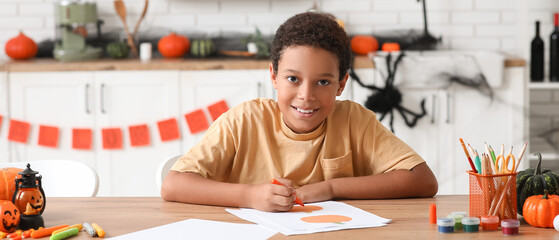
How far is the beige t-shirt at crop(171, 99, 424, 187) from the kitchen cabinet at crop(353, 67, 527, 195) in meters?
1.93

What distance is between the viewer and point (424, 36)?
4535 millimetres

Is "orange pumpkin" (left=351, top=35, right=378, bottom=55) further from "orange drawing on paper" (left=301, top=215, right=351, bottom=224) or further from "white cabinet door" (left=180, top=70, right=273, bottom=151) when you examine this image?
"orange drawing on paper" (left=301, top=215, right=351, bottom=224)

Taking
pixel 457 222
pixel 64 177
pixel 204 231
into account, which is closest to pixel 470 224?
pixel 457 222

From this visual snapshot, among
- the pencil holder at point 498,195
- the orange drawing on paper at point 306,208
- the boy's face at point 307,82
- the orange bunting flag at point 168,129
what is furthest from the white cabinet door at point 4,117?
the pencil holder at point 498,195

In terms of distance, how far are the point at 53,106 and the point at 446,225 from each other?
119 inches

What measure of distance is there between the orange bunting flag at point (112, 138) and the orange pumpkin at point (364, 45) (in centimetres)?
A: 145

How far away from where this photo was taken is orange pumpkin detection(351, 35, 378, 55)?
14.4 ft

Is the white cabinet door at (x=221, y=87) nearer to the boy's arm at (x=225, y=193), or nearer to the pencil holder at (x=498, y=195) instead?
the boy's arm at (x=225, y=193)

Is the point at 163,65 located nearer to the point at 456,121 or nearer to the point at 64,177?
the point at 456,121

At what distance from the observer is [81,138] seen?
4.12 m

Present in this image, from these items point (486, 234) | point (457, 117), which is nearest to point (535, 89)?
point (457, 117)

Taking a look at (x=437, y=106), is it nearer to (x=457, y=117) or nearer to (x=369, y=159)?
(x=457, y=117)

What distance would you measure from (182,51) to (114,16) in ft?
1.76

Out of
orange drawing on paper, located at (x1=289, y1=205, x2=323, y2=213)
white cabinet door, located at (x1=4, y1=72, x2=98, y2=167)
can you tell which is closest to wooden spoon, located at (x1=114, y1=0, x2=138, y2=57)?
white cabinet door, located at (x1=4, y1=72, x2=98, y2=167)
